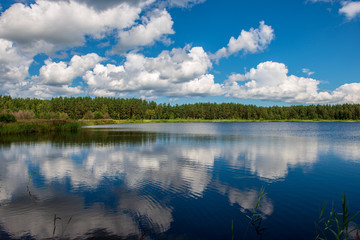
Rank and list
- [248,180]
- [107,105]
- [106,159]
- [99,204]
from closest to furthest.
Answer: [99,204] → [248,180] → [106,159] → [107,105]

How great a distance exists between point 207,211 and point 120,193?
4.24 meters

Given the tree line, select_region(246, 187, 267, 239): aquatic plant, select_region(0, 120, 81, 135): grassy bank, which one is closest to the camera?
select_region(246, 187, 267, 239): aquatic plant

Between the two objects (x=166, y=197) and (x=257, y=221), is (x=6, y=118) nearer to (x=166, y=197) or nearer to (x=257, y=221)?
(x=166, y=197)

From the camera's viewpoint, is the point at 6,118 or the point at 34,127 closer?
the point at 6,118

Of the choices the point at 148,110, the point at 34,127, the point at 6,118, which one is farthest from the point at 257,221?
the point at 148,110

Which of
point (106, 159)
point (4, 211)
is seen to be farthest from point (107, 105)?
point (4, 211)

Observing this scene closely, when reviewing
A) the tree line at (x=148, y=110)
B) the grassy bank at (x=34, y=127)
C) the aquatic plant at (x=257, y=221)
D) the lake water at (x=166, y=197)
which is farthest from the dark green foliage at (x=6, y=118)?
the tree line at (x=148, y=110)

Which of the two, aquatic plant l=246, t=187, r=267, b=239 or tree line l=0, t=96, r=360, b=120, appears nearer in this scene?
aquatic plant l=246, t=187, r=267, b=239

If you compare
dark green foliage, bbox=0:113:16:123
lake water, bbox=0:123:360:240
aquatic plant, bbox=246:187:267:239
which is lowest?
lake water, bbox=0:123:360:240

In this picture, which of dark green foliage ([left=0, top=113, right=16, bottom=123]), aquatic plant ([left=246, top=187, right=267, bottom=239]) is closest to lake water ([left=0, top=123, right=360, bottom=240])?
A: aquatic plant ([left=246, top=187, right=267, bottom=239])

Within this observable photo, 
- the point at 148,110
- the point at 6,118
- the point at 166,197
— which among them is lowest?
the point at 166,197

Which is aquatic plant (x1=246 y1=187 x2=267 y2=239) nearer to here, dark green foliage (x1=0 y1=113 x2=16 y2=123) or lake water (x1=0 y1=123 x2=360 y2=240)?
lake water (x1=0 y1=123 x2=360 y2=240)

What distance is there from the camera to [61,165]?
54.3ft

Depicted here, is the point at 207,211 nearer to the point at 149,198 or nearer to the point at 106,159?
the point at 149,198
